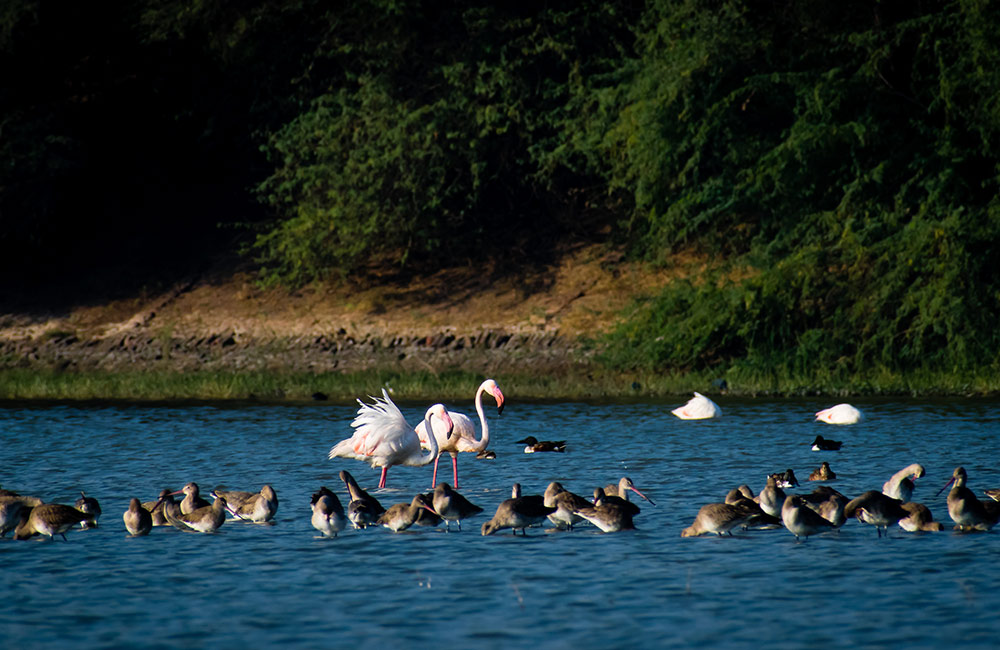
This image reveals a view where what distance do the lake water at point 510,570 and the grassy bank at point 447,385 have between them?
250 inches

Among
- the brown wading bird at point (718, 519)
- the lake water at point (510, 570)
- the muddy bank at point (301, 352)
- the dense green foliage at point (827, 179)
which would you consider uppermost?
the dense green foliage at point (827, 179)

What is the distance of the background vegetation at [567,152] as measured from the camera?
2594cm

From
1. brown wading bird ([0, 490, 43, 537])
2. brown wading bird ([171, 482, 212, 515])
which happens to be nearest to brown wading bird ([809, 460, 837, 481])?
brown wading bird ([171, 482, 212, 515])

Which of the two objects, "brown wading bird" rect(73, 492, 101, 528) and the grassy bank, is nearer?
"brown wading bird" rect(73, 492, 101, 528)

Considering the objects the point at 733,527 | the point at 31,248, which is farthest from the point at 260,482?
the point at 31,248

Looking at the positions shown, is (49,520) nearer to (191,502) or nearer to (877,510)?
(191,502)

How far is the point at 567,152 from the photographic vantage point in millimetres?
32344

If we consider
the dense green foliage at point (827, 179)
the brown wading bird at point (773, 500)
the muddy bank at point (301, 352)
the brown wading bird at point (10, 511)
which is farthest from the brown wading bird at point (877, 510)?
the muddy bank at point (301, 352)

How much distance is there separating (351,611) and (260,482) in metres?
6.61

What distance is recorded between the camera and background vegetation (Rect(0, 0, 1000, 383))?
25.9m

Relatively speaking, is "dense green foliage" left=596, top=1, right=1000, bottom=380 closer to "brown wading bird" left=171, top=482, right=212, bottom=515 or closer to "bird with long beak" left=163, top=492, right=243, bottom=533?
"brown wading bird" left=171, top=482, right=212, bottom=515

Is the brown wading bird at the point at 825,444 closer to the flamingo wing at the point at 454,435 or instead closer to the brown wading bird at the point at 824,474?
the brown wading bird at the point at 824,474

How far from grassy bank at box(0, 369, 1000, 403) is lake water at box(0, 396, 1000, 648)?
6.35 m

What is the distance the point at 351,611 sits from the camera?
9.23m
